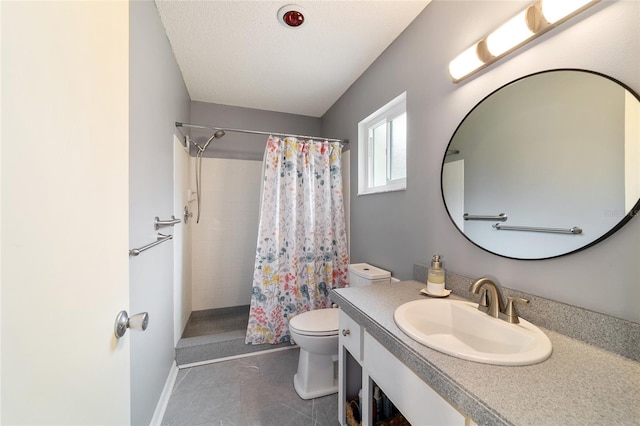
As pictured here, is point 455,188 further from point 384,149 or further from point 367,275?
point 384,149

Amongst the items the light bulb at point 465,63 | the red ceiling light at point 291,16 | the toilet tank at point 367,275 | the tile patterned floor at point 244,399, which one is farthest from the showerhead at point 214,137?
the light bulb at point 465,63

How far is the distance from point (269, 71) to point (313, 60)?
0.39 metres

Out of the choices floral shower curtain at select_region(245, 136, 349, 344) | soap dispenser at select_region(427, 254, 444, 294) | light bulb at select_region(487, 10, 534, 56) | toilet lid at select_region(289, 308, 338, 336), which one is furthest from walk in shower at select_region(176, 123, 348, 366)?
light bulb at select_region(487, 10, 534, 56)

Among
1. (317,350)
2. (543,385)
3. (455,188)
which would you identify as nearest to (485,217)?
(455,188)

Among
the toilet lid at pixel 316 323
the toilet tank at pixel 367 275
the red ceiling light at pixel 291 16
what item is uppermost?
the red ceiling light at pixel 291 16

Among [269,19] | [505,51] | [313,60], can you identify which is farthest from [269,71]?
[505,51]

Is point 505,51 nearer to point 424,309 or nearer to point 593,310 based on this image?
point 593,310

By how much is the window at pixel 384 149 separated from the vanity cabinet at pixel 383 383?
0.98m

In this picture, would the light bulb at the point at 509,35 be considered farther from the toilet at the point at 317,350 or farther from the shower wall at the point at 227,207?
the shower wall at the point at 227,207

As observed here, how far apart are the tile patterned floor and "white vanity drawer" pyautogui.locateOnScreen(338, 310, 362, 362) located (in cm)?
61

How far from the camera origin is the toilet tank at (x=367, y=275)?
5.69ft

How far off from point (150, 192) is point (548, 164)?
178 centimetres

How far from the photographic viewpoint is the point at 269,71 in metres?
2.09

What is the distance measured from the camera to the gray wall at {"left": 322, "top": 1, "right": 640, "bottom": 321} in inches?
29.8
